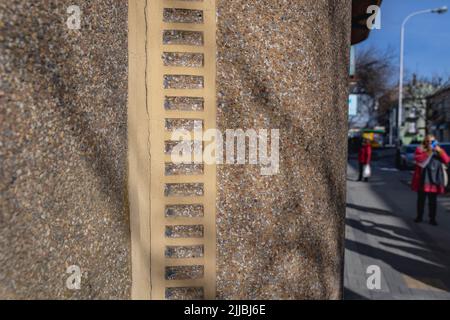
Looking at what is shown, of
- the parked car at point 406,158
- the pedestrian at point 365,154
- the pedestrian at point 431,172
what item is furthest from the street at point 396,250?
the parked car at point 406,158

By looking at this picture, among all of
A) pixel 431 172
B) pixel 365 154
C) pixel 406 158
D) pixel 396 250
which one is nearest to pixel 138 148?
pixel 396 250

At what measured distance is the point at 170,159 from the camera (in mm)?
2211

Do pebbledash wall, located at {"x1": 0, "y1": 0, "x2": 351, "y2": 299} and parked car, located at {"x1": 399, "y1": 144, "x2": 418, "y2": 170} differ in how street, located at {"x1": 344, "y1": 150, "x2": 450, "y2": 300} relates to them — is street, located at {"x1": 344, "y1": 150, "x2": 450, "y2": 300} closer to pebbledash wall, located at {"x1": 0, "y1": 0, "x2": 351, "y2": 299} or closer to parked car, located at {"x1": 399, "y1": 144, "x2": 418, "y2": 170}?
pebbledash wall, located at {"x1": 0, "y1": 0, "x2": 351, "y2": 299}

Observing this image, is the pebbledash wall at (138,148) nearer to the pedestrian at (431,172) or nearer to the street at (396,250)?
the street at (396,250)

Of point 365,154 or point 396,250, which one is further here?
point 365,154

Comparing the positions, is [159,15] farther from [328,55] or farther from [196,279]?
[196,279]

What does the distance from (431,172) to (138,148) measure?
6663mm

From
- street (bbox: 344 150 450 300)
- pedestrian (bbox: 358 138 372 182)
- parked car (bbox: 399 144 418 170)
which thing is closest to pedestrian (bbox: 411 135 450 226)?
street (bbox: 344 150 450 300)

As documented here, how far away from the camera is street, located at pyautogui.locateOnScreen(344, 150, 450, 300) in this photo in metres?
4.57

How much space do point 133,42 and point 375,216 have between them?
7.46 meters

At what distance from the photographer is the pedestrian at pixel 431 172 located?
7406 millimetres

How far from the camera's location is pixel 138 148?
2.18 meters

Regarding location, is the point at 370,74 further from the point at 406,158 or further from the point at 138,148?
the point at 138,148
